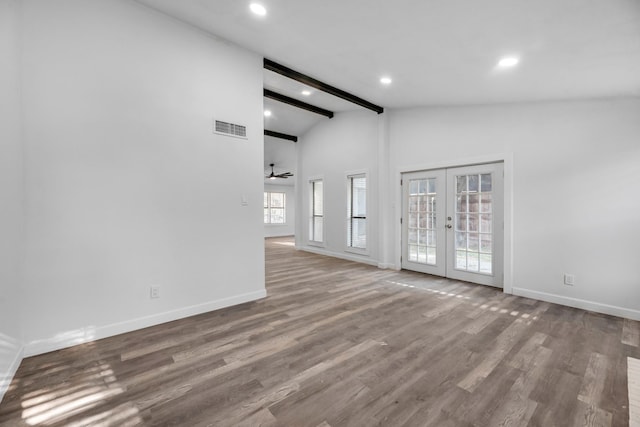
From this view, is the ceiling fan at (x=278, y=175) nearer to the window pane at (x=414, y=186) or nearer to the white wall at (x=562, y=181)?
the window pane at (x=414, y=186)

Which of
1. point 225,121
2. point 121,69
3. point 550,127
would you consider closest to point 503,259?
point 550,127

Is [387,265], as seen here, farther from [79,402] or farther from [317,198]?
[79,402]

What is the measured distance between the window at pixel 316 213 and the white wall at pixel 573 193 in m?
4.21

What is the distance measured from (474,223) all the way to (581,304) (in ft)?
5.36

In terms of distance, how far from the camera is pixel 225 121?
352 centimetres

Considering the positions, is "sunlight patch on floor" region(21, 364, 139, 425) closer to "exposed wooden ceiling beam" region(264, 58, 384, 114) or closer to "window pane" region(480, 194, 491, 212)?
"exposed wooden ceiling beam" region(264, 58, 384, 114)

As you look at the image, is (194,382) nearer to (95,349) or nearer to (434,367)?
(95,349)

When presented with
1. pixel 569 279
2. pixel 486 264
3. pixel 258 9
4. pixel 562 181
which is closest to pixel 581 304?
pixel 569 279

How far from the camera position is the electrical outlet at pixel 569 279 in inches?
141

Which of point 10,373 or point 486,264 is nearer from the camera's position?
point 10,373

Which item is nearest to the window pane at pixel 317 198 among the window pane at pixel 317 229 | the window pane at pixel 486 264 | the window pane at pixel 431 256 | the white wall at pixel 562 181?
the window pane at pixel 317 229

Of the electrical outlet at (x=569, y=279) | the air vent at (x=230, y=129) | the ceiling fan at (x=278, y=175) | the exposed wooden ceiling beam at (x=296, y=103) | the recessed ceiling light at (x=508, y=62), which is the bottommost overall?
the electrical outlet at (x=569, y=279)

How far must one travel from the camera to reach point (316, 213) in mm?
8031

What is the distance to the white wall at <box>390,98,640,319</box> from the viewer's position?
3207 mm
